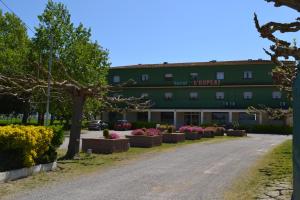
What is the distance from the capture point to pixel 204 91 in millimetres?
67312

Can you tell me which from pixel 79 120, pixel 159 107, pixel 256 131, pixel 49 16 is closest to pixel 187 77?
pixel 159 107

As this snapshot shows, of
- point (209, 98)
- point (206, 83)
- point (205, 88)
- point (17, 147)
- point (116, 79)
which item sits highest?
point (116, 79)

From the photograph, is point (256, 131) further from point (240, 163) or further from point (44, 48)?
point (240, 163)

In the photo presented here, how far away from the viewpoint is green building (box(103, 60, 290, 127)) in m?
63.5

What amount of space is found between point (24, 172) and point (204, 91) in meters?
55.3

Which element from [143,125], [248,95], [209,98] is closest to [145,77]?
[209,98]

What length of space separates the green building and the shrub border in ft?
164

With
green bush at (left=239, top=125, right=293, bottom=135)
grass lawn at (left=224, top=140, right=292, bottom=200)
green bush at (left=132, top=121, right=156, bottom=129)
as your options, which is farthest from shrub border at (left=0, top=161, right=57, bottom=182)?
green bush at (left=132, top=121, right=156, bottom=129)

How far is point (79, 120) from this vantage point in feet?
66.9

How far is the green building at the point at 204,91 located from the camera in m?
63.5

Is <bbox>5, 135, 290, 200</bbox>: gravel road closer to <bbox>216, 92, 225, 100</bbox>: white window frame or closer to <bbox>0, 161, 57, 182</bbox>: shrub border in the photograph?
<bbox>0, 161, 57, 182</bbox>: shrub border

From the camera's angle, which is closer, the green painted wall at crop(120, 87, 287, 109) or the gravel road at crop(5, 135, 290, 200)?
the gravel road at crop(5, 135, 290, 200)

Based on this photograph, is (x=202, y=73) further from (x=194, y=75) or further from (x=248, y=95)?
(x=248, y=95)

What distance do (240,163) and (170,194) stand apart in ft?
27.5
